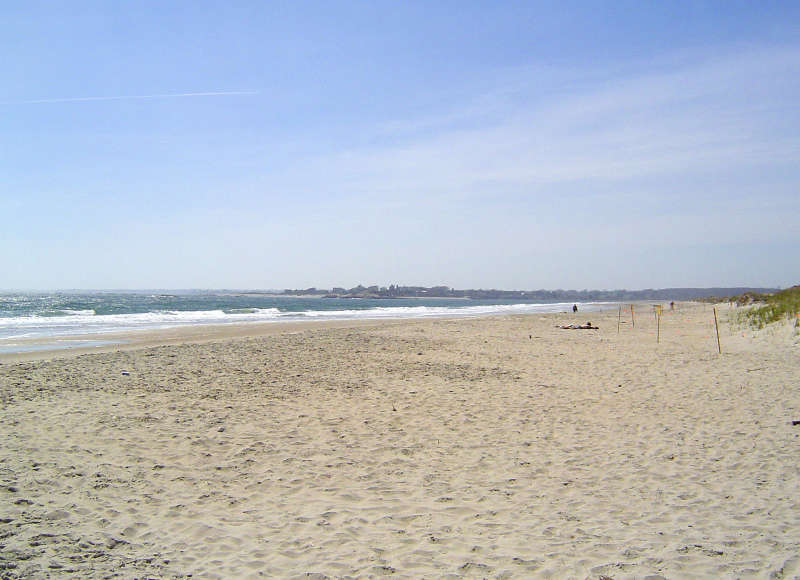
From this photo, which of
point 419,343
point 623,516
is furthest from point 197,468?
point 419,343

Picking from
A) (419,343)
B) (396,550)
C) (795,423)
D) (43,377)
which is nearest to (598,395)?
(795,423)

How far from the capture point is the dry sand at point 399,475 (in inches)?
156

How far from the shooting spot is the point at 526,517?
4691 millimetres

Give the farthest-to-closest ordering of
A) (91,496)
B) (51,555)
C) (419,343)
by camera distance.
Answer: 1. (419,343)
2. (91,496)
3. (51,555)

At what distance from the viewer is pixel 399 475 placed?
578 centimetres

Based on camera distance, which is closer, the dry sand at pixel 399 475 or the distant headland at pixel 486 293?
the dry sand at pixel 399 475

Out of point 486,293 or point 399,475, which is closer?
point 399,475

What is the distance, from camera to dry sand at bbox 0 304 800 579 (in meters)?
3.96

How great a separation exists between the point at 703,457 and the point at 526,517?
9.25 feet

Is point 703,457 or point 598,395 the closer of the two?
point 703,457

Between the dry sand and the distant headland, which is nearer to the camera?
the dry sand

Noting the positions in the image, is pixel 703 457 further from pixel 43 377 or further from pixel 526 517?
pixel 43 377

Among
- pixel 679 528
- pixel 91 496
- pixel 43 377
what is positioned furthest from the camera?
pixel 43 377

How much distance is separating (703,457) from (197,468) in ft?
18.3
